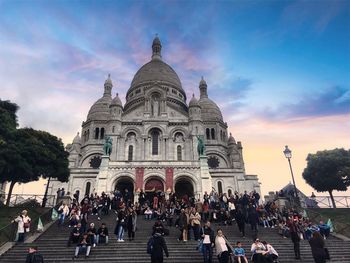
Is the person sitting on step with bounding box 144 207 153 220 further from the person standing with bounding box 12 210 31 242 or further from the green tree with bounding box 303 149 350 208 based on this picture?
the green tree with bounding box 303 149 350 208

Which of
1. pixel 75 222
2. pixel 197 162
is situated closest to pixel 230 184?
pixel 197 162

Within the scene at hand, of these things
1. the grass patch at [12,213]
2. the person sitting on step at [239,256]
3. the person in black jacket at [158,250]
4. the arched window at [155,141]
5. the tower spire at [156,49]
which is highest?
the tower spire at [156,49]

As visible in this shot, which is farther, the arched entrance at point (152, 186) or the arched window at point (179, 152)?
the arched window at point (179, 152)

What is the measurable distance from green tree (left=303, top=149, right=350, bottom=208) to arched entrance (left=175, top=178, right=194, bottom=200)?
16000mm

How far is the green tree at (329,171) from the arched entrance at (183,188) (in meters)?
16.0

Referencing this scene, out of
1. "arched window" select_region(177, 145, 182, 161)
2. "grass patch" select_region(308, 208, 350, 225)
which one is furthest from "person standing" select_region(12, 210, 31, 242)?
"arched window" select_region(177, 145, 182, 161)

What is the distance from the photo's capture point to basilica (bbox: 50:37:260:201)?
30.4m

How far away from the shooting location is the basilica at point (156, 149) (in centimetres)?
3038

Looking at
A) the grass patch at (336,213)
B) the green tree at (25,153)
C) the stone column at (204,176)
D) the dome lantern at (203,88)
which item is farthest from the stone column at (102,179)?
the dome lantern at (203,88)

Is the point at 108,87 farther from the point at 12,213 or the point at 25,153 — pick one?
the point at 12,213

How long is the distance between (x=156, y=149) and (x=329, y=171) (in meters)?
21.3

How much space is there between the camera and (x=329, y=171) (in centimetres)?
3475

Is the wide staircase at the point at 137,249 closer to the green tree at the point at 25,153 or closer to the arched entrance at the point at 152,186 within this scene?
the green tree at the point at 25,153

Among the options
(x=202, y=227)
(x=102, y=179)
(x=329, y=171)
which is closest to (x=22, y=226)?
(x=202, y=227)
